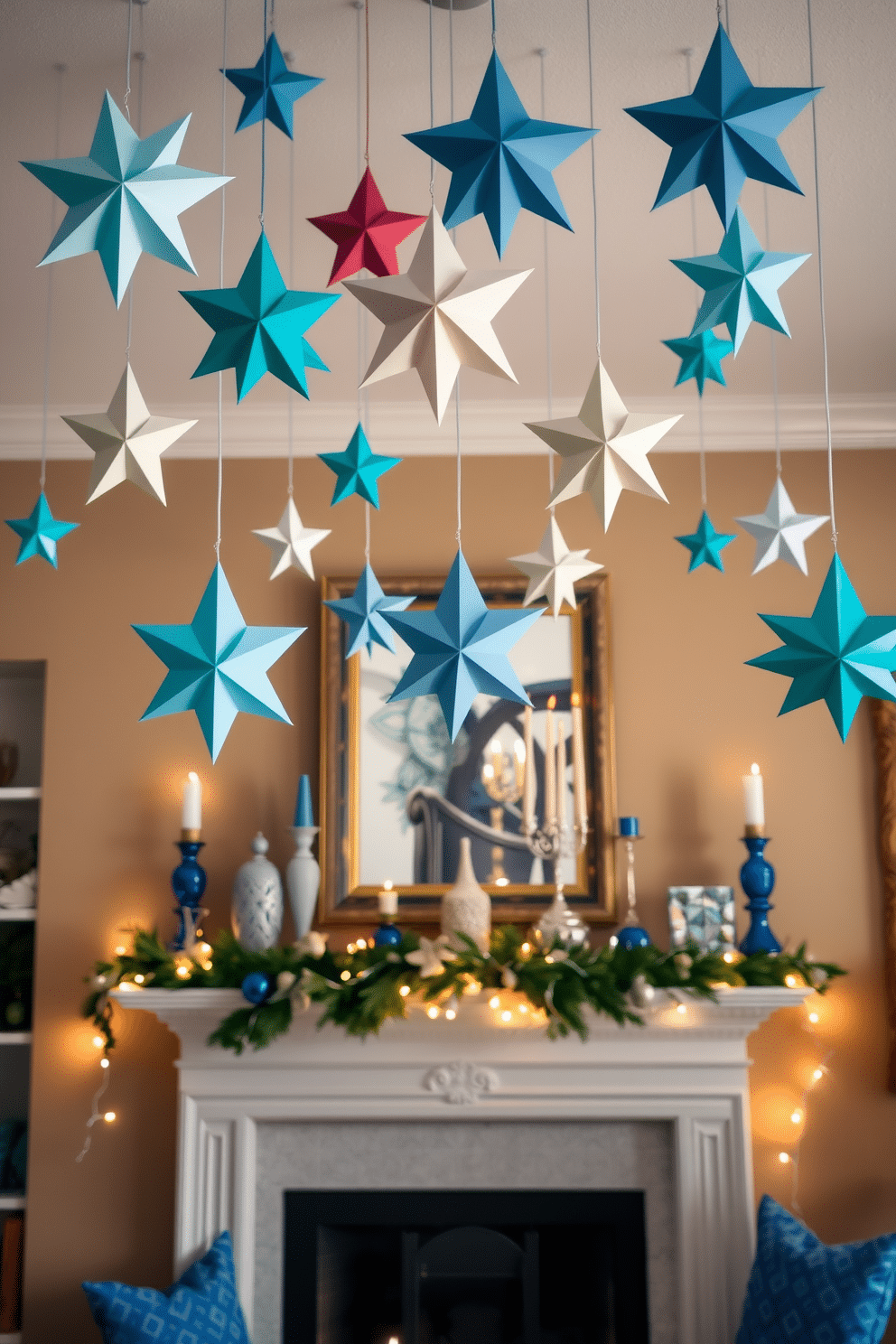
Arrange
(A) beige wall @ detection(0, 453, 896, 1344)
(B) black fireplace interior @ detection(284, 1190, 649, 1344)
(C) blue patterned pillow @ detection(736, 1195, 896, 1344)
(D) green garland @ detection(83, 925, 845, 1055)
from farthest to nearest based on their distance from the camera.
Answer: (A) beige wall @ detection(0, 453, 896, 1344)
(B) black fireplace interior @ detection(284, 1190, 649, 1344)
(D) green garland @ detection(83, 925, 845, 1055)
(C) blue patterned pillow @ detection(736, 1195, 896, 1344)

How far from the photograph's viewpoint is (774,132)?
49.1 inches

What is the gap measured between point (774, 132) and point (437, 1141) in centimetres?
256

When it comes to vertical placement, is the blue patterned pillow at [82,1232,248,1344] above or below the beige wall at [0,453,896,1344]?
below

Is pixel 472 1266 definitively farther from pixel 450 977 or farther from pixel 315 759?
pixel 315 759

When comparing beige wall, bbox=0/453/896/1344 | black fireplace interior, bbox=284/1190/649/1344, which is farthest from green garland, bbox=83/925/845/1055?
black fireplace interior, bbox=284/1190/649/1344

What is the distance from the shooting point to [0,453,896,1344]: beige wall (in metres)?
3.06

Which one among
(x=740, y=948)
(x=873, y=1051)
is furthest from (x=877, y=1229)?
(x=740, y=948)

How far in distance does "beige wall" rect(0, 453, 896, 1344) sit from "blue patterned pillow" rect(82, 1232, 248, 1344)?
1.26ft

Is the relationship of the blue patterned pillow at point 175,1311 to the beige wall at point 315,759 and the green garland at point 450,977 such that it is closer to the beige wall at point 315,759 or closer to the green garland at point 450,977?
the beige wall at point 315,759

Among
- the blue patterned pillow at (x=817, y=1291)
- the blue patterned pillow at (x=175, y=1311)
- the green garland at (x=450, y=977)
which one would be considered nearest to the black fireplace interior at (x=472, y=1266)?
the blue patterned pillow at (x=175, y=1311)

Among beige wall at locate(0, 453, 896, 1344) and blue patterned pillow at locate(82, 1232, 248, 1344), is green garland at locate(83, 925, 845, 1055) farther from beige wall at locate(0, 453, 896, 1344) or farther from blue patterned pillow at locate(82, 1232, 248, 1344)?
blue patterned pillow at locate(82, 1232, 248, 1344)

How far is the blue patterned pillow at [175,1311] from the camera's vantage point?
254 centimetres

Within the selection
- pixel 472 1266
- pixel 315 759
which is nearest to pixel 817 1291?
pixel 472 1266

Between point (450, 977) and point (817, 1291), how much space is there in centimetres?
106
